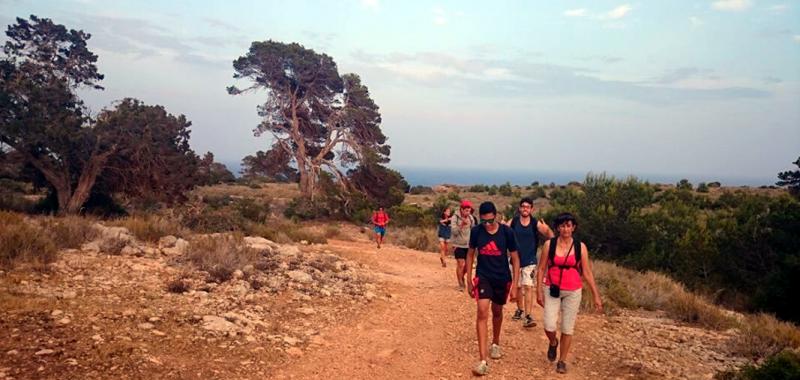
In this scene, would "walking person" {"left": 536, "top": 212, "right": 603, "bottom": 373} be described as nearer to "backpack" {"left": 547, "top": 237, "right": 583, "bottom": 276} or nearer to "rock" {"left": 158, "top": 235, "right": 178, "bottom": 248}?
"backpack" {"left": 547, "top": 237, "right": 583, "bottom": 276}

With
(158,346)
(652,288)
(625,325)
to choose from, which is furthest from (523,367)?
(652,288)

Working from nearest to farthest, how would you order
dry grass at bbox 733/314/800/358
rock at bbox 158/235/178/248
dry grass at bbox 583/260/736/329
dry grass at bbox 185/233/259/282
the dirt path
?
the dirt path
dry grass at bbox 733/314/800/358
dry grass at bbox 185/233/259/282
dry grass at bbox 583/260/736/329
rock at bbox 158/235/178/248

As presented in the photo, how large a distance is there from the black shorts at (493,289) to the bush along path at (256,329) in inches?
35.4

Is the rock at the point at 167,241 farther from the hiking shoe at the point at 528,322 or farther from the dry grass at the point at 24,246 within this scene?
the hiking shoe at the point at 528,322

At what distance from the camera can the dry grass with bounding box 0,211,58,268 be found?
7395 millimetres

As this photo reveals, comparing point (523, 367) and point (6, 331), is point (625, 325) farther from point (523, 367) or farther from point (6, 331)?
point (6, 331)

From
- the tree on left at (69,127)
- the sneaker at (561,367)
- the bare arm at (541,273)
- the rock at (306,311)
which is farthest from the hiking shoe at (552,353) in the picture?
the tree on left at (69,127)

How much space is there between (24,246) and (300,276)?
431 cm

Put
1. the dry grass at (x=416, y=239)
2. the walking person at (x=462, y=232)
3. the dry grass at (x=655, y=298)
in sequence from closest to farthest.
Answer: the dry grass at (x=655, y=298)
the walking person at (x=462, y=232)
the dry grass at (x=416, y=239)

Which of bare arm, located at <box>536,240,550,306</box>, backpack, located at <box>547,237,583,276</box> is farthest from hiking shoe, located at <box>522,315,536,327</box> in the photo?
backpack, located at <box>547,237,583,276</box>

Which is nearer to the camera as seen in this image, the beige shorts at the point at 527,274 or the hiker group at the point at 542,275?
the hiker group at the point at 542,275

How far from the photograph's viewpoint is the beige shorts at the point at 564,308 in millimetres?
5691

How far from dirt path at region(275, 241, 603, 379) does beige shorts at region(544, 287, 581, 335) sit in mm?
591

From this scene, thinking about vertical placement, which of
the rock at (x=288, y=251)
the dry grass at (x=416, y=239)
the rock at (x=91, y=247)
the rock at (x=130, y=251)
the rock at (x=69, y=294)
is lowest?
the dry grass at (x=416, y=239)
